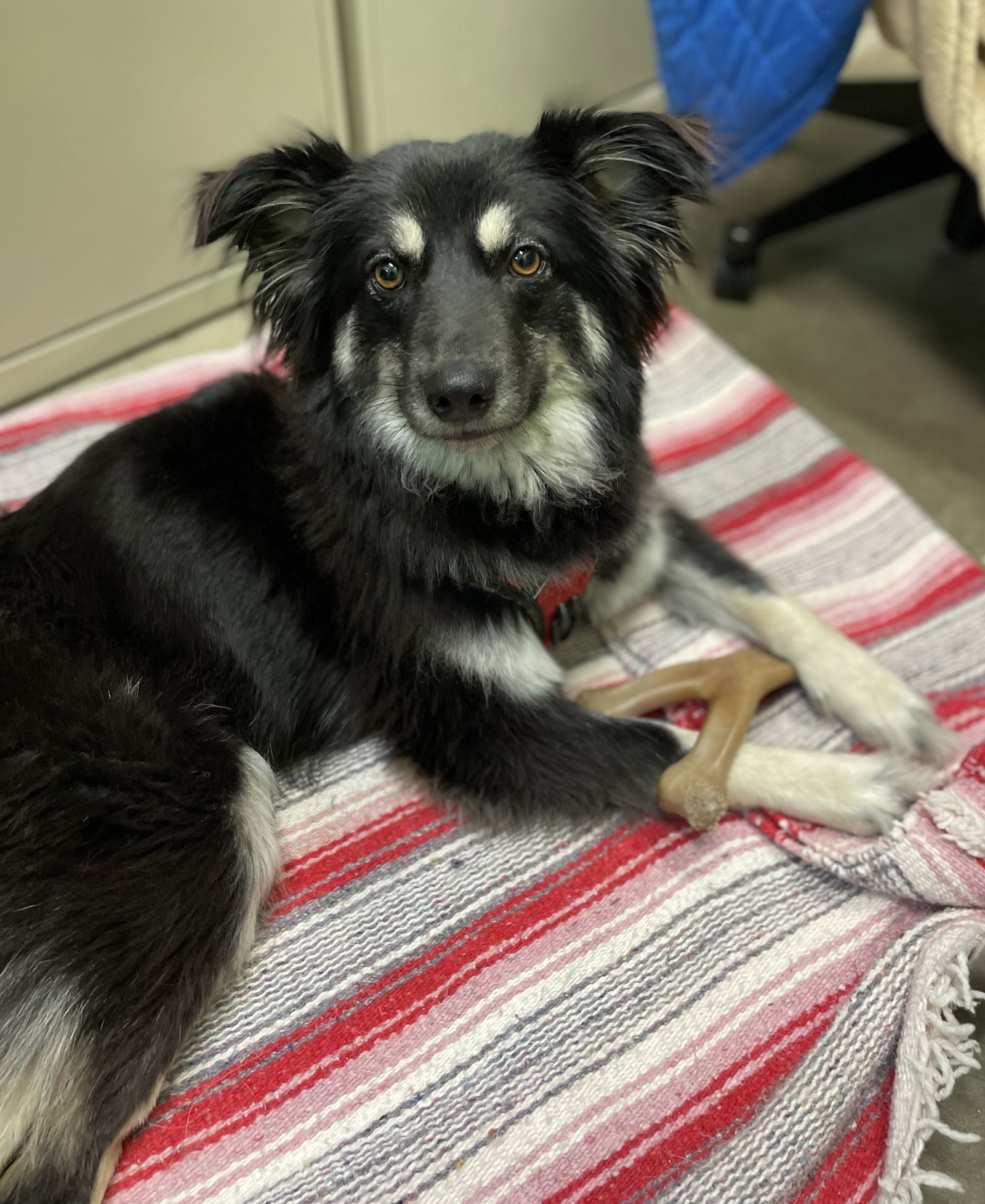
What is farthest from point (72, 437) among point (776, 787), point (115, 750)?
point (776, 787)

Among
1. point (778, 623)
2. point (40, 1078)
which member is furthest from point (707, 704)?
point (40, 1078)

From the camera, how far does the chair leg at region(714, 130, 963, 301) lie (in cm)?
340

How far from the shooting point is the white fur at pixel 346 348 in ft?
5.60

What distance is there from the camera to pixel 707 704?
2.10 meters

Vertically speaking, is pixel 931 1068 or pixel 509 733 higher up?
pixel 509 733

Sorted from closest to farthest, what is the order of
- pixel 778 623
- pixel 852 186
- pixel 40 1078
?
pixel 40 1078 < pixel 778 623 < pixel 852 186

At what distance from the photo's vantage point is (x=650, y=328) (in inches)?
69.6

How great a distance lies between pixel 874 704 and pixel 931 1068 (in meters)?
0.71

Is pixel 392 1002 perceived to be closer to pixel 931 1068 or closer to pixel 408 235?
pixel 931 1068

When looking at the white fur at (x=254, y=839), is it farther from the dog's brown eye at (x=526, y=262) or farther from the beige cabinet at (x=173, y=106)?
the beige cabinet at (x=173, y=106)

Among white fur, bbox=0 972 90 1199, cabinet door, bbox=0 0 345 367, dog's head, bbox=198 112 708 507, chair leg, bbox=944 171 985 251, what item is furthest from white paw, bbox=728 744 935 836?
chair leg, bbox=944 171 985 251

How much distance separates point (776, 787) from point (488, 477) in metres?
0.84

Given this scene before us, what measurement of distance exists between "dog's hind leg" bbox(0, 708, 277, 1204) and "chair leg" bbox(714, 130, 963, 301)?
2.75 m

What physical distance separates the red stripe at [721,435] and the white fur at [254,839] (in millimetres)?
1541
